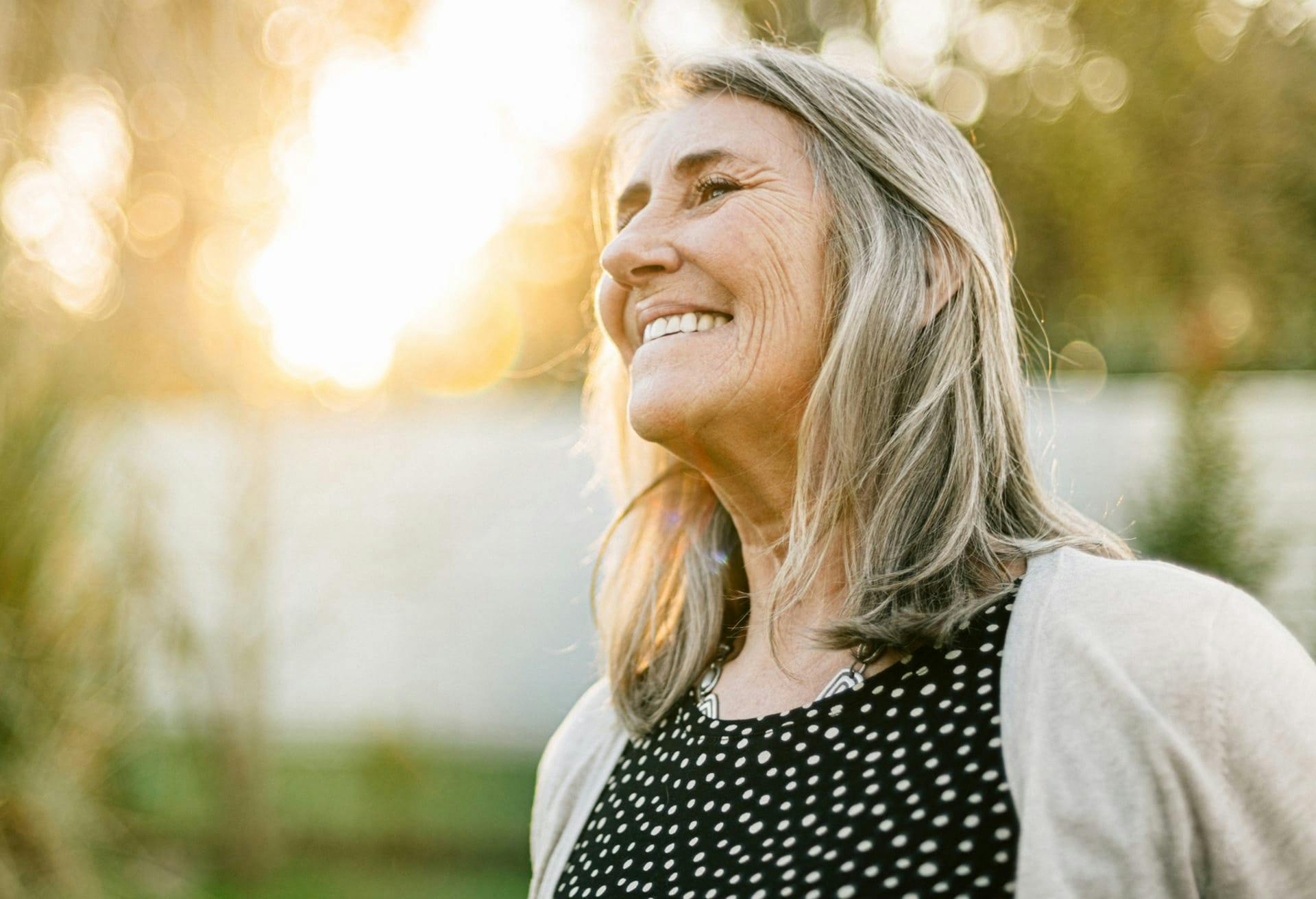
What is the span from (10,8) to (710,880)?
4.25 meters

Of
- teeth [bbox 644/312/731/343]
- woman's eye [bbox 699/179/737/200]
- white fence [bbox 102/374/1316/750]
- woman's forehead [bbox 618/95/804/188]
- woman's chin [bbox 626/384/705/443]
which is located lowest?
white fence [bbox 102/374/1316/750]

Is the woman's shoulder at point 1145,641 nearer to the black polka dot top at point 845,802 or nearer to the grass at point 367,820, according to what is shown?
the black polka dot top at point 845,802

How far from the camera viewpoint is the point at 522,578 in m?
6.82

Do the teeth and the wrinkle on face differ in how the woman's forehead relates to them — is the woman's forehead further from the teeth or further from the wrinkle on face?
the teeth

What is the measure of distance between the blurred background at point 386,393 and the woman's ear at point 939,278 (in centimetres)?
45

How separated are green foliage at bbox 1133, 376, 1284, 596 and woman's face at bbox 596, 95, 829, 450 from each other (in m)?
2.86

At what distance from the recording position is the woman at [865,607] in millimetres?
1045

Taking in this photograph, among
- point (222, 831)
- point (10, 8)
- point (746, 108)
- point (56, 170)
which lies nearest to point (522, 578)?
point (222, 831)

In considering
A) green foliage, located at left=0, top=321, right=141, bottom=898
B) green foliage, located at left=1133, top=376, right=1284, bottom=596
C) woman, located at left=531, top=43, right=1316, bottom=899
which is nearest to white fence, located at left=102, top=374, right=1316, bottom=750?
green foliage, located at left=0, top=321, right=141, bottom=898

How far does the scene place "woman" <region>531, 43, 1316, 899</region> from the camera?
41.1 inches

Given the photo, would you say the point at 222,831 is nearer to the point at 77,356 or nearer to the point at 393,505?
the point at 393,505

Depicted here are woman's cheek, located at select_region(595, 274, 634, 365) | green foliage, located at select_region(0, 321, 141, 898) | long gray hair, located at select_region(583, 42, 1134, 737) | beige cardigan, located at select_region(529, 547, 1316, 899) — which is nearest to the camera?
beige cardigan, located at select_region(529, 547, 1316, 899)

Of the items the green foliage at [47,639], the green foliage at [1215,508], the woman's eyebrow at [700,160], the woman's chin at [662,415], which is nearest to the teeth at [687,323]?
the woman's chin at [662,415]

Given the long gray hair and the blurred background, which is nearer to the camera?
the long gray hair
